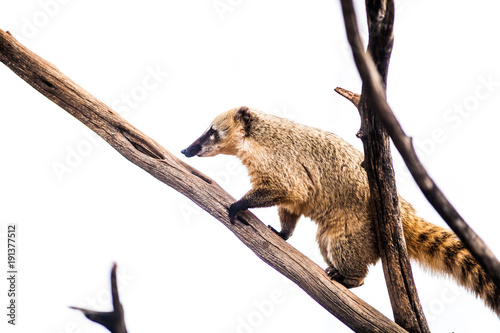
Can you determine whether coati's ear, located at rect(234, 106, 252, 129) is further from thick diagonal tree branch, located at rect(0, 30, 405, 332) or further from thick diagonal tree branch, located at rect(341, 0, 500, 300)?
thick diagonal tree branch, located at rect(341, 0, 500, 300)

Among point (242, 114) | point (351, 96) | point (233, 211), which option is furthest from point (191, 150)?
point (351, 96)

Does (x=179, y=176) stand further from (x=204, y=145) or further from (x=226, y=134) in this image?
(x=226, y=134)

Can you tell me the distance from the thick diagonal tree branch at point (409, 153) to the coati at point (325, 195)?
903 mm

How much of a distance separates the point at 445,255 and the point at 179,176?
89.5 inches

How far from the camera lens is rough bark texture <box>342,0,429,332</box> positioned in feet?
8.62

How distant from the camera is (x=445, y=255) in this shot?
366 cm

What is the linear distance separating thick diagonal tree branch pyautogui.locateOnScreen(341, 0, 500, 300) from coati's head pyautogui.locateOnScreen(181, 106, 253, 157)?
1.91m

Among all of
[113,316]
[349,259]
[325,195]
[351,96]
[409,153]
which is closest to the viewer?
[113,316]

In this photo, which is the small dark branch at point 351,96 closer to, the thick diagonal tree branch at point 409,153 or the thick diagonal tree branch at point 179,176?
the thick diagonal tree branch at point 409,153

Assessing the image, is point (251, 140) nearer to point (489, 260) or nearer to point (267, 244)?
point (267, 244)

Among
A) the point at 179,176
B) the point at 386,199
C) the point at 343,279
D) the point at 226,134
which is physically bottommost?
the point at 179,176

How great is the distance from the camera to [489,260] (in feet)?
8.96

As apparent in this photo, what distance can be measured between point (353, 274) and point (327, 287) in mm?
307

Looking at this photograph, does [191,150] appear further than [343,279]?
Yes
